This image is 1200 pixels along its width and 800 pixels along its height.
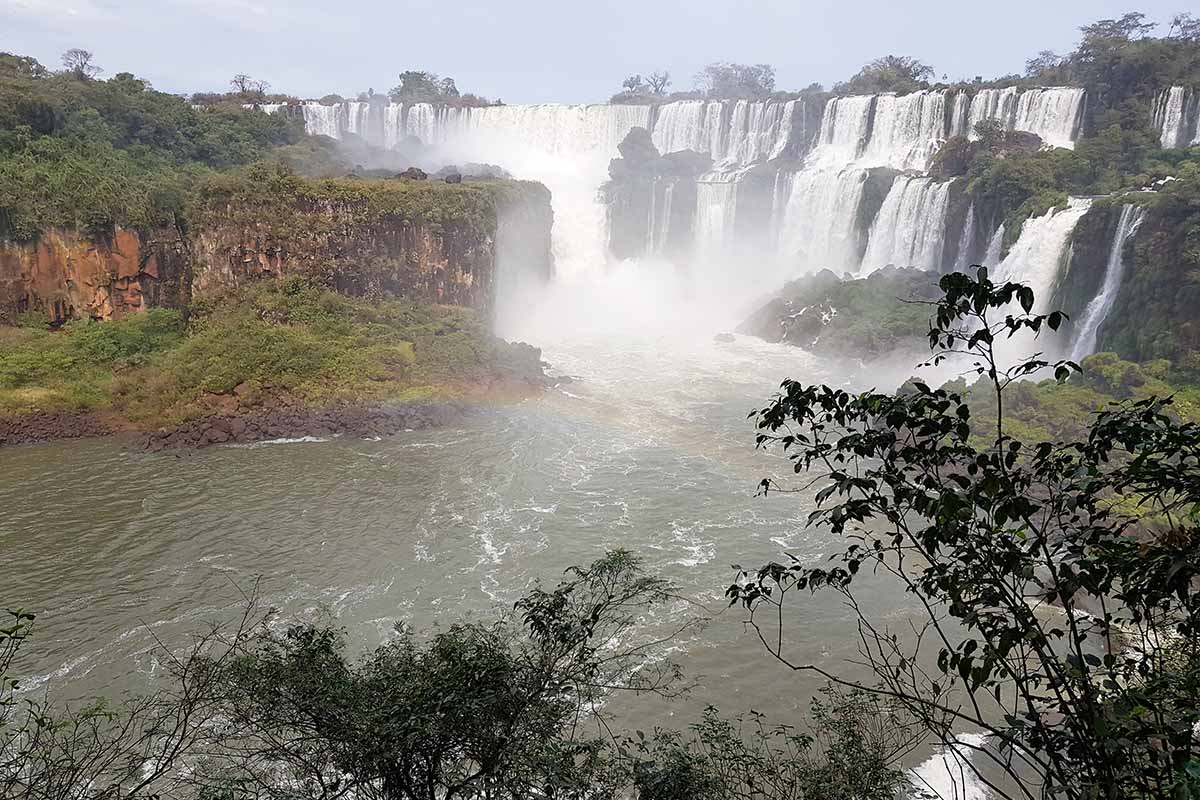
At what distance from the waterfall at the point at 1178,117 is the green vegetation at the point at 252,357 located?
95.8 ft

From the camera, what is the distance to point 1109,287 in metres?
22.4

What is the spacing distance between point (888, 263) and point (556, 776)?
104 ft

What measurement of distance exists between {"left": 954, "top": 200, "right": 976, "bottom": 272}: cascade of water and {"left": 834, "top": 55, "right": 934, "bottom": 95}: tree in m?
20.2

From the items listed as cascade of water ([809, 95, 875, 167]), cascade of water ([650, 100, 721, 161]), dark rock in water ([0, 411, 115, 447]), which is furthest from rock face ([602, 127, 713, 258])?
dark rock in water ([0, 411, 115, 447])

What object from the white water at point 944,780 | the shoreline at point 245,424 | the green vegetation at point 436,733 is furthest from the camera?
the shoreline at point 245,424

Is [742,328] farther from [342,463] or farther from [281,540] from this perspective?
[281,540]

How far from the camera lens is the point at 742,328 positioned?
113ft

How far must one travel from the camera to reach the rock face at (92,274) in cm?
Answer: 2272

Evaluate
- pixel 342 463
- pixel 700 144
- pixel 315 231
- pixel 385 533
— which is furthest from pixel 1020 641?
pixel 700 144

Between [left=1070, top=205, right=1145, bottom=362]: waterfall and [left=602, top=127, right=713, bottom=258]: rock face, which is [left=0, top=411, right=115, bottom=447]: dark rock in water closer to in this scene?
[left=602, top=127, right=713, bottom=258]: rock face

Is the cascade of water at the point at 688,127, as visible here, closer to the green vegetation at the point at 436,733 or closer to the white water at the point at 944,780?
the white water at the point at 944,780

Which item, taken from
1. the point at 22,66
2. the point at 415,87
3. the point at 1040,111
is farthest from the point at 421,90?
the point at 1040,111

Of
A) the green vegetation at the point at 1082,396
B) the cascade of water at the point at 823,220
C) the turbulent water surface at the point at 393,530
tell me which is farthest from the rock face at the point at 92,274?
the cascade of water at the point at 823,220

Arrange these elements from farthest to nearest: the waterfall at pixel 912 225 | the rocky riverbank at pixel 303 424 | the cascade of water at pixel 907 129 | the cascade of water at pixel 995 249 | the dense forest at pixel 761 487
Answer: the cascade of water at pixel 907 129, the waterfall at pixel 912 225, the cascade of water at pixel 995 249, the rocky riverbank at pixel 303 424, the dense forest at pixel 761 487
